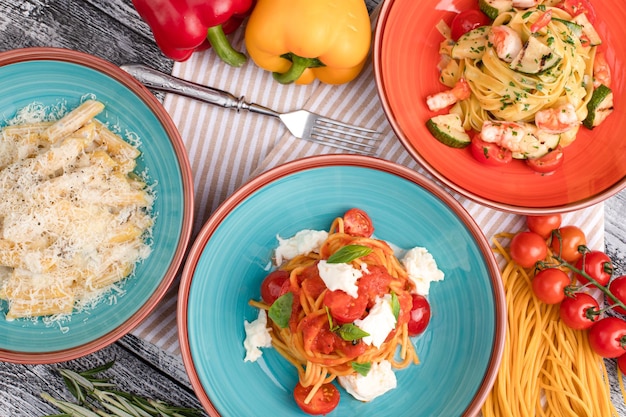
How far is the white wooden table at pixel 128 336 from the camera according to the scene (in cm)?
260

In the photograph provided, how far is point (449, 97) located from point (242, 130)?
934 mm

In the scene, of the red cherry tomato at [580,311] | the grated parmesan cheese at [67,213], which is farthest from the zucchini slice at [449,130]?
the grated parmesan cheese at [67,213]

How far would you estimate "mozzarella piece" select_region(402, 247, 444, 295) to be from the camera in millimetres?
2330

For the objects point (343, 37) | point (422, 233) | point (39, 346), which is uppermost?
point (343, 37)

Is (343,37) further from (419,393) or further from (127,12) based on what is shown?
(419,393)

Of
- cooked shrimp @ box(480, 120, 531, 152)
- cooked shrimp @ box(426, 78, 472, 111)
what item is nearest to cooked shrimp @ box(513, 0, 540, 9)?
cooked shrimp @ box(426, 78, 472, 111)

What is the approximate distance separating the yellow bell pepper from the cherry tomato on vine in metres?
1.18

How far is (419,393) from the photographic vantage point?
239 cm

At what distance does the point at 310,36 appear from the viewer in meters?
2.27

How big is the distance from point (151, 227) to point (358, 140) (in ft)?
3.22

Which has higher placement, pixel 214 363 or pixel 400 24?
pixel 400 24

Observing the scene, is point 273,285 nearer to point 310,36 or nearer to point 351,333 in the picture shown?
point 351,333

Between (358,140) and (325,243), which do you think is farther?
(358,140)

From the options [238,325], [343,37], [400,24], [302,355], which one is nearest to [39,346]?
[238,325]
